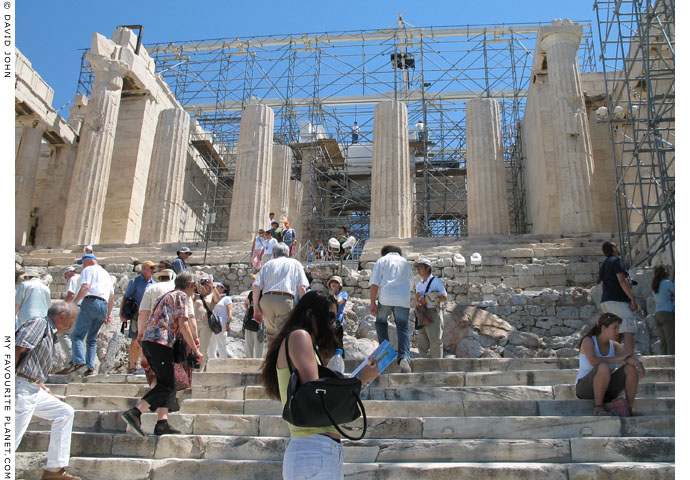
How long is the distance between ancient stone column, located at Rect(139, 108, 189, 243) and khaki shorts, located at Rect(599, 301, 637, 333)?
50.8 ft

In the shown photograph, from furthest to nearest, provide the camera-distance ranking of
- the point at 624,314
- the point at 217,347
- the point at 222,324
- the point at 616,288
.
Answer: the point at 222,324, the point at 217,347, the point at 616,288, the point at 624,314

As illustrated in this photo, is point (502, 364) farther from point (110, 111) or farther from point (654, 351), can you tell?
point (110, 111)

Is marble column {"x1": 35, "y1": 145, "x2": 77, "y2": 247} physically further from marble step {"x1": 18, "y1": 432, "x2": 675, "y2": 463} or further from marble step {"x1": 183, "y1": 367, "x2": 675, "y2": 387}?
marble step {"x1": 183, "y1": 367, "x2": 675, "y2": 387}

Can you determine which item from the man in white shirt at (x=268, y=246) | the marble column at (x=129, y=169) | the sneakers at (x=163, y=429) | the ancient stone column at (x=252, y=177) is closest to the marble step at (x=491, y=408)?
the sneakers at (x=163, y=429)

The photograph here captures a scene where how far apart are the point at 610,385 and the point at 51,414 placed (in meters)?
4.56

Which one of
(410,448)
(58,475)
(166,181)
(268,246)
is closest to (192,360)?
(58,475)

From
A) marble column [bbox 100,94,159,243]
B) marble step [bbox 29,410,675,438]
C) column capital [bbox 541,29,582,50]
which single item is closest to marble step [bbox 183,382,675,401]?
marble step [bbox 29,410,675,438]

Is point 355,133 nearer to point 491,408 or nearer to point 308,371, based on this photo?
point 491,408

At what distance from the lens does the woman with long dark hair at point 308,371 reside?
9.94 feet

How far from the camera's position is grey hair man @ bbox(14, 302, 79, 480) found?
4.41m

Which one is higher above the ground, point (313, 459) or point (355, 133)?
point (355, 133)

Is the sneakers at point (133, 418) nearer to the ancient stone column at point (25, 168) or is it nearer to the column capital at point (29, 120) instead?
the ancient stone column at point (25, 168)

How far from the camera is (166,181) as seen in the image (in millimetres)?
20641

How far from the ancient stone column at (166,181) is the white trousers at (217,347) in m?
12.3
